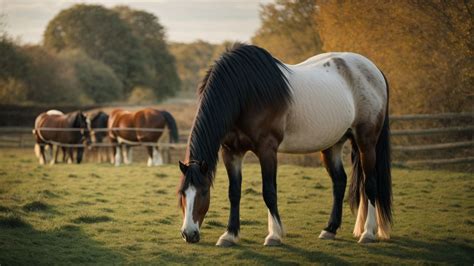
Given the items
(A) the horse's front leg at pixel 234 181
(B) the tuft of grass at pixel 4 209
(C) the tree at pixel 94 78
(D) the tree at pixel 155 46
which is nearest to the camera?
(A) the horse's front leg at pixel 234 181

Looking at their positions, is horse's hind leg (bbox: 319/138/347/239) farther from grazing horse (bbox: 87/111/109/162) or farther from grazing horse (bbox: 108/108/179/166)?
grazing horse (bbox: 87/111/109/162)

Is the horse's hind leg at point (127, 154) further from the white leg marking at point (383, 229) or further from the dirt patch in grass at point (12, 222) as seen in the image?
the white leg marking at point (383, 229)

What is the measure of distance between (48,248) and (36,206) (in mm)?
2480

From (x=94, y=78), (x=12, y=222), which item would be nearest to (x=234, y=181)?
(x=12, y=222)

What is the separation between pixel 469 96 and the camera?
13273 millimetres

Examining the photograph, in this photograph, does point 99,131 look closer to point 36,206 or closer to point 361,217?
point 36,206

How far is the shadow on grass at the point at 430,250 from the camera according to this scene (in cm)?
461

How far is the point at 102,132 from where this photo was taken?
19.7m

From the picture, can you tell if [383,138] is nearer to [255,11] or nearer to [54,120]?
[54,120]

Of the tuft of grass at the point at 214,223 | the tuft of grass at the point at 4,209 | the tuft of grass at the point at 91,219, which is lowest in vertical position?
the tuft of grass at the point at 91,219

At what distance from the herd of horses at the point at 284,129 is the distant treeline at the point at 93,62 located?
2612 cm

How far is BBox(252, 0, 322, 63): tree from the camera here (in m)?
19.9

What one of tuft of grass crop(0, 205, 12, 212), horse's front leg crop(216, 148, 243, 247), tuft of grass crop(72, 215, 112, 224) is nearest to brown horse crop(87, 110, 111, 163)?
tuft of grass crop(0, 205, 12, 212)

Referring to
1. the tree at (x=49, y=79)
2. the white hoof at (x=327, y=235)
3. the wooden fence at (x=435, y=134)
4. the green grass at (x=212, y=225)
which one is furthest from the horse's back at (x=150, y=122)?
the tree at (x=49, y=79)
